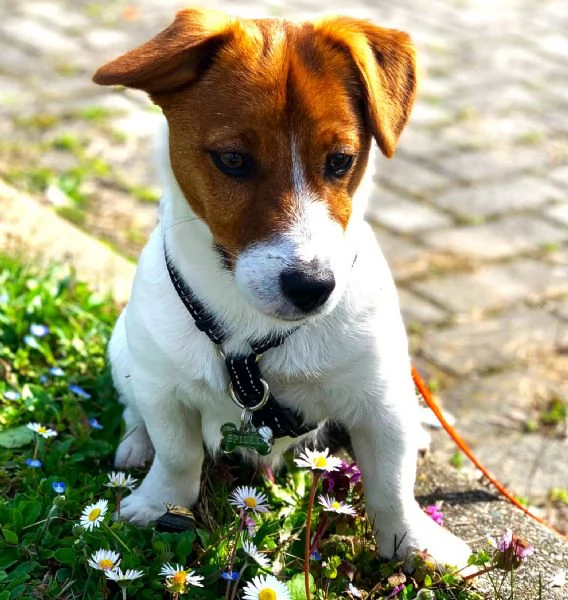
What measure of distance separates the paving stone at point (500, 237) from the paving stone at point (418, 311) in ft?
1.96

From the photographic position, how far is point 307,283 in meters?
2.50

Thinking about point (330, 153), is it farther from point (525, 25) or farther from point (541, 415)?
point (525, 25)

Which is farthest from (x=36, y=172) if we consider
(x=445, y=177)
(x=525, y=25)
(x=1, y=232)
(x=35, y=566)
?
(x=525, y=25)

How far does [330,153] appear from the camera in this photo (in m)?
2.69

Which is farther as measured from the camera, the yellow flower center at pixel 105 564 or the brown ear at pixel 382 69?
the brown ear at pixel 382 69

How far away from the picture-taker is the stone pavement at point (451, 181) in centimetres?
480

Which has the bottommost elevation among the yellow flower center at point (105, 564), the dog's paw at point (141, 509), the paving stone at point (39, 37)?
the paving stone at point (39, 37)

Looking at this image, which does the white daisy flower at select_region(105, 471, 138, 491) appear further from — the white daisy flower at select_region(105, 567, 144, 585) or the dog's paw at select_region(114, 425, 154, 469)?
the white daisy flower at select_region(105, 567, 144, 585)

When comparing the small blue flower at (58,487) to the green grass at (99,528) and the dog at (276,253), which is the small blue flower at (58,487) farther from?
the dog at (276,253)

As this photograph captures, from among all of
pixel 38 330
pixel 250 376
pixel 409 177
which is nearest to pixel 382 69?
pixel 250 376

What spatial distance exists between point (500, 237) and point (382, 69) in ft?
11.0

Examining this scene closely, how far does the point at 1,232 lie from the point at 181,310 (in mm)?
2174

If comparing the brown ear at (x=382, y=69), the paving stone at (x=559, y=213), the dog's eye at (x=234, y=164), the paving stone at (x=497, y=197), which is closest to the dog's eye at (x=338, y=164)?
the brown ear at (x=382, y=69)

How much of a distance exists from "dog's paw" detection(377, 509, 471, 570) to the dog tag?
507 mm
